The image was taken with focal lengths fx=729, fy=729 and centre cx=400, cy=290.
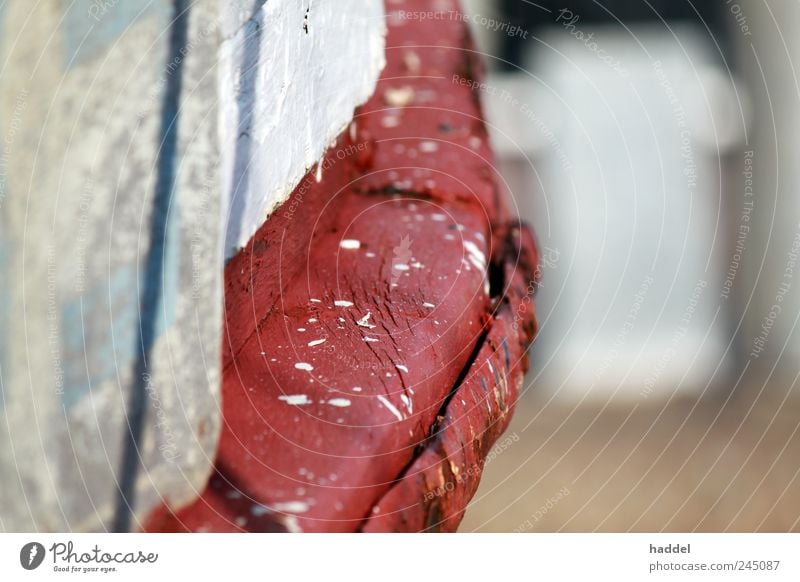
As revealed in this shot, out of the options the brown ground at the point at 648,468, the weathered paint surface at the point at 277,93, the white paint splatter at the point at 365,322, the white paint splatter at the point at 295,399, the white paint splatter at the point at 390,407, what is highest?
the weathered paint surface at the point at 277,93

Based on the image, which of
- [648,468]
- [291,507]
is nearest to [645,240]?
[648,468]

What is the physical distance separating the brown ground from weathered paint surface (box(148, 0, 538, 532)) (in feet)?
0.37

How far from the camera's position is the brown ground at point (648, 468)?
0.64m

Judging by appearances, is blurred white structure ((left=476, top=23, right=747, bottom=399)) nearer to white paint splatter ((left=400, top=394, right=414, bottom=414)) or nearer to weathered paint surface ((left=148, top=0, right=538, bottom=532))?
weathered paint surface ((left=148, top=0, right=538, bottom=532))

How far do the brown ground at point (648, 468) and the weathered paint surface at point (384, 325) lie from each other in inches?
4.5

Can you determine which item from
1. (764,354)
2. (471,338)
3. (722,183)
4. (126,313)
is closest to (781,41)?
(722,183)

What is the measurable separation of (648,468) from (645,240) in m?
0.24

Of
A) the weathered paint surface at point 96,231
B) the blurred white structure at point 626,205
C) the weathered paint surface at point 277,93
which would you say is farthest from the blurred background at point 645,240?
the weathered paint surface at point 96,231

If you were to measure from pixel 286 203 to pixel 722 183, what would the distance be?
48 cm

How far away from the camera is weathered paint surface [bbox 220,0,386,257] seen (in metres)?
0.44

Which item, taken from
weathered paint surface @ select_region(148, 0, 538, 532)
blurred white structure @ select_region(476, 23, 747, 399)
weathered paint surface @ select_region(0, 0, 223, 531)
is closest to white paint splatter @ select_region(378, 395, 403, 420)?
weathered paint surface @ select_region(148, 0, 538, 532)

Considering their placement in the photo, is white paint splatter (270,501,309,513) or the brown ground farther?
the brown ground

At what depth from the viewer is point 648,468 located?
0.75 metres

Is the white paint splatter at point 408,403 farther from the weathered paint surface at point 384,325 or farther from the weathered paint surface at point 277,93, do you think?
the weathered paint surface at point 277,93
